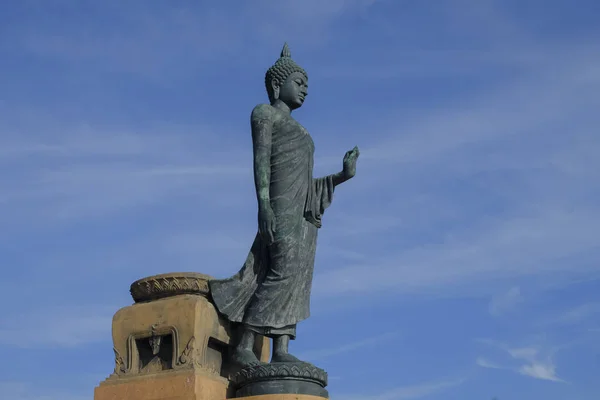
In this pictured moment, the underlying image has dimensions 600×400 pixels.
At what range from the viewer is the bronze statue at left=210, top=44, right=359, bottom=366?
11.5 m

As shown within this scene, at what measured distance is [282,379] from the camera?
10.8m

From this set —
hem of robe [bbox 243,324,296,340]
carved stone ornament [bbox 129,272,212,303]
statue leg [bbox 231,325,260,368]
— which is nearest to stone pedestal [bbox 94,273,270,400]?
carved stone ornament [bbox 129,272,212,303]

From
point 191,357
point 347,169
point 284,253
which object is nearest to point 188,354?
point 191,357

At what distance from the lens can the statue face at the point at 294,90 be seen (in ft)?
40.6

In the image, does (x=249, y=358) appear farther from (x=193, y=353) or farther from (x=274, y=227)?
(x=274, y=227)

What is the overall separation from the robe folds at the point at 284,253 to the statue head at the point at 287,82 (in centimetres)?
26

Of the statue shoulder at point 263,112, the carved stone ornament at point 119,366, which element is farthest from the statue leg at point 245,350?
the statue shoulder at point 263,112

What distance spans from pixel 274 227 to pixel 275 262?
390 mm

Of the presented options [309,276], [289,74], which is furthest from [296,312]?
[289,74]

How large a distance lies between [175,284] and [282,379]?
169 cm

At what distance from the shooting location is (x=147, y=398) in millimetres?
11164

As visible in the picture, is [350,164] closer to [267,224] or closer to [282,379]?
[267,224]

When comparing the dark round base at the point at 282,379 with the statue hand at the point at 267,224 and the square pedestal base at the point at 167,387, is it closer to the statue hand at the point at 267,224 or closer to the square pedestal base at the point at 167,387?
the square pedestal base at the point at 167,387

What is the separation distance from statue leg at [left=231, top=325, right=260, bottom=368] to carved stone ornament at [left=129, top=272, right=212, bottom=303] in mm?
638
